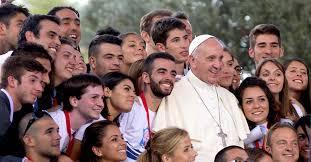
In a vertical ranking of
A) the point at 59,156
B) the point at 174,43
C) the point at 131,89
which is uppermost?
the point at 174,43

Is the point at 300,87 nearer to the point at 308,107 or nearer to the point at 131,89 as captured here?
the point at 308,107

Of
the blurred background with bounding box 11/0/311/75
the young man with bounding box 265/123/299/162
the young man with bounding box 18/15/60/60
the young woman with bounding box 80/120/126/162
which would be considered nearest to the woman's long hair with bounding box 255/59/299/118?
the young man with bounding box 265/123/299/162

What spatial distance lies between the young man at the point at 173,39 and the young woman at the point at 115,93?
39.7 inches

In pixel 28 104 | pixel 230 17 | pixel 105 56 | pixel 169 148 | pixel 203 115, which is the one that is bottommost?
pixel 169 148

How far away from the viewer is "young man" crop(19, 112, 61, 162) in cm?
662

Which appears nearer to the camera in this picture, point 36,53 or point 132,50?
point 36,53

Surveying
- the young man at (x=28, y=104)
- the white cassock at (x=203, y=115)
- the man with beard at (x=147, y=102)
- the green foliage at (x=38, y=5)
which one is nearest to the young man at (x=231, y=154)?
the white cassock at (x=203, y=115)

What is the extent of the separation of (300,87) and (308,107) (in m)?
0.23

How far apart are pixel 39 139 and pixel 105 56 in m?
1.72

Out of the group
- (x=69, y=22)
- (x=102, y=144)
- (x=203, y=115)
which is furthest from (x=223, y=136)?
(x=69, y=22)

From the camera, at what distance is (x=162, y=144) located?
6840 millimetres

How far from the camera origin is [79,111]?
7195 millimetres

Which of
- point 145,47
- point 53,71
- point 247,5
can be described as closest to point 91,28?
point 247,5

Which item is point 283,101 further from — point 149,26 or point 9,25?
point 9,25
